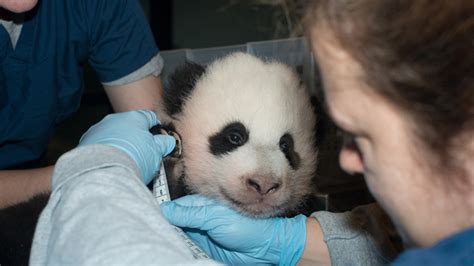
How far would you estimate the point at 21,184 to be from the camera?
1384mm

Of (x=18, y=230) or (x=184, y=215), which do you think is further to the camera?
(x=184, y=215)

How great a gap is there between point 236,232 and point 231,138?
0.19 meters

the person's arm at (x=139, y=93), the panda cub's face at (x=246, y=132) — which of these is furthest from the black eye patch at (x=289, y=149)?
the person's arm at (x=139, y=93)

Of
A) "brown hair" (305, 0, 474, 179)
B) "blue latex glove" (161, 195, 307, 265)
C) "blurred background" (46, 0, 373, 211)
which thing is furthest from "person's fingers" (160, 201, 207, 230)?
"blurred background" (46, 0, 373, 211)

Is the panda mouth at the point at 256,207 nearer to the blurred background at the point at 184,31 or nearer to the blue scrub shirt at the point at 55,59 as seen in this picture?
the blue scrub shirt at the point at 55,59

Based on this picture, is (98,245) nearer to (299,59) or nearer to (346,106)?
(346,106)

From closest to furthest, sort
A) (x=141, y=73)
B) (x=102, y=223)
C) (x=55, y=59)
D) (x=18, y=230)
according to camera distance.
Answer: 1. (x=102, y=223)
2. (x=18, y=230)
3. (x=55, y=59)
4. (x=141, y=73)

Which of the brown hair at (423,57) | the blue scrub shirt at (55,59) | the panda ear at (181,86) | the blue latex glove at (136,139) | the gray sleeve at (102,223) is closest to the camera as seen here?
the brown hair at (423,57)

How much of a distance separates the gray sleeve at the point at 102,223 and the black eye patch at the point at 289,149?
1.47 ft

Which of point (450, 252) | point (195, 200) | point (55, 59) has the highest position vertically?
point (450, 252)

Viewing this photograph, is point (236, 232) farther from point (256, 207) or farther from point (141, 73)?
point (141, 73)

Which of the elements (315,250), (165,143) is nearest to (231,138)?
(165,143)

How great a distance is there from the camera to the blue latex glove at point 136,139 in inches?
40.5

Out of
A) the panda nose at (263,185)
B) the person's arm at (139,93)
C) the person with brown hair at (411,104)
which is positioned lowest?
the person's arm at (139,93)
